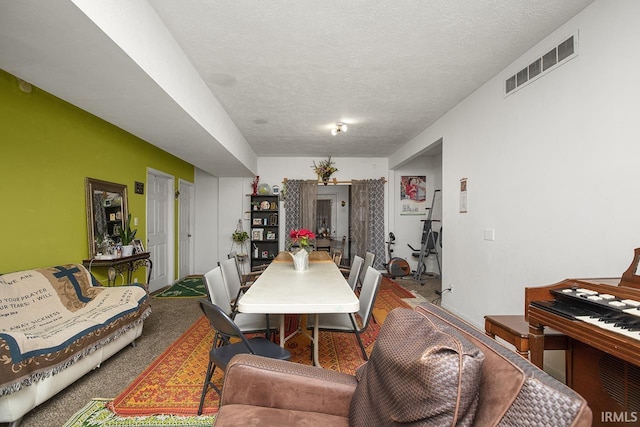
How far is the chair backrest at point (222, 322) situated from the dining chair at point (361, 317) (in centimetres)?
87

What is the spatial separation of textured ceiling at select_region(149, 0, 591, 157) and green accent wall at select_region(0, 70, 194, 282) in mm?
1578

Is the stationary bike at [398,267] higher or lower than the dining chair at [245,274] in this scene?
lower

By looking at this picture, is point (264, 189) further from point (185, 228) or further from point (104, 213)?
point (104, 213)

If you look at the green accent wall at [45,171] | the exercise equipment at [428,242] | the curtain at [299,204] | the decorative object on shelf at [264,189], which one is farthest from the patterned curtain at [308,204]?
the green accent wall at [45,171]

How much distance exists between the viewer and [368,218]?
23.5 feet

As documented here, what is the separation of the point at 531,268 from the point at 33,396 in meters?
3.78

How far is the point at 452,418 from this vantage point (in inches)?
31.3

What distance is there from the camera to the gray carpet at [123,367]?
2.08 m

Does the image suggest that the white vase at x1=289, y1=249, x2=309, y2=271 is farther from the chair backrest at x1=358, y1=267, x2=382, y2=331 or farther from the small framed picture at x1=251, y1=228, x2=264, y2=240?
the small framed picture at x1=251, y1=228, x2=264, y2=240

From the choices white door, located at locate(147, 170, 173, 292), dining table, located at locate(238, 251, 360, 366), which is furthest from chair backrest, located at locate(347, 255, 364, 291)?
white door, located at locate(147, 170, 173, 292)

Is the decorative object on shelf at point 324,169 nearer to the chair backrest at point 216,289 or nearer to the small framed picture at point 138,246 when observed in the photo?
the small framed picture at point 138,246

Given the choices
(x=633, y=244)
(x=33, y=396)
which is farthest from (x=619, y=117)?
(x=33, y=396)

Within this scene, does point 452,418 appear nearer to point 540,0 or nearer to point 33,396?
point 33,396

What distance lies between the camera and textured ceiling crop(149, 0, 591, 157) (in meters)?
2.24
